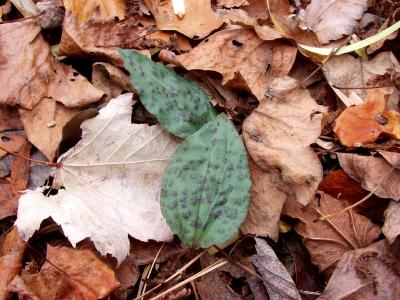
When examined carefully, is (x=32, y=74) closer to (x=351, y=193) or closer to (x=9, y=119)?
(x=9, y=119)

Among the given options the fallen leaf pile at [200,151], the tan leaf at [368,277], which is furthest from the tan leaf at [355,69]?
the tan leaf at [368,277]

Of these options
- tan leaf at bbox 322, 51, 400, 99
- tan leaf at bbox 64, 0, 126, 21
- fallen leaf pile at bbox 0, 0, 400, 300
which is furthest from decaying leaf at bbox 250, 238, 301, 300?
tan leaf at bbox 64, 0, 126, 21

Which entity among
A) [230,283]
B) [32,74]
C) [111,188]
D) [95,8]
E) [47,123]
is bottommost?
[230,283]

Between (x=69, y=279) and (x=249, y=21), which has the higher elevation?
(x=249, y=21)

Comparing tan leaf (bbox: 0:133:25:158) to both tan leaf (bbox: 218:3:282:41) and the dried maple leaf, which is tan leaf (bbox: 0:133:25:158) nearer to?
tan leaf (bbox: 218:3:282:41)

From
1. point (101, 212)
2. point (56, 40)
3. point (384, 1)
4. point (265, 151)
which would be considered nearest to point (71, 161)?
point (101, 212)

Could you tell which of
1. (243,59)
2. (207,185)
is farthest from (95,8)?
(207,185)
